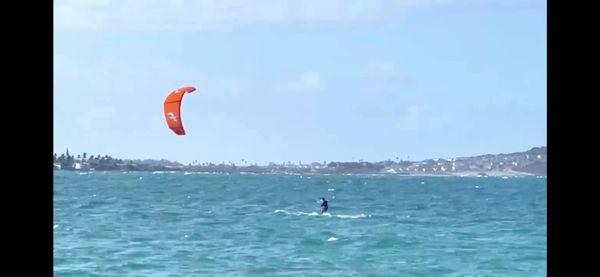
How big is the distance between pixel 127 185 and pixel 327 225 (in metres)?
17.8

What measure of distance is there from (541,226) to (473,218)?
1.56m

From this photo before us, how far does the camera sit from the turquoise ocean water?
14.6 meters

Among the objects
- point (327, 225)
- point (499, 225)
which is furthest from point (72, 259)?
point (499, 225)

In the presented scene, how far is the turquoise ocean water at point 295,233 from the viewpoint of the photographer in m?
14.6

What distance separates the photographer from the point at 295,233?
19.2 m
